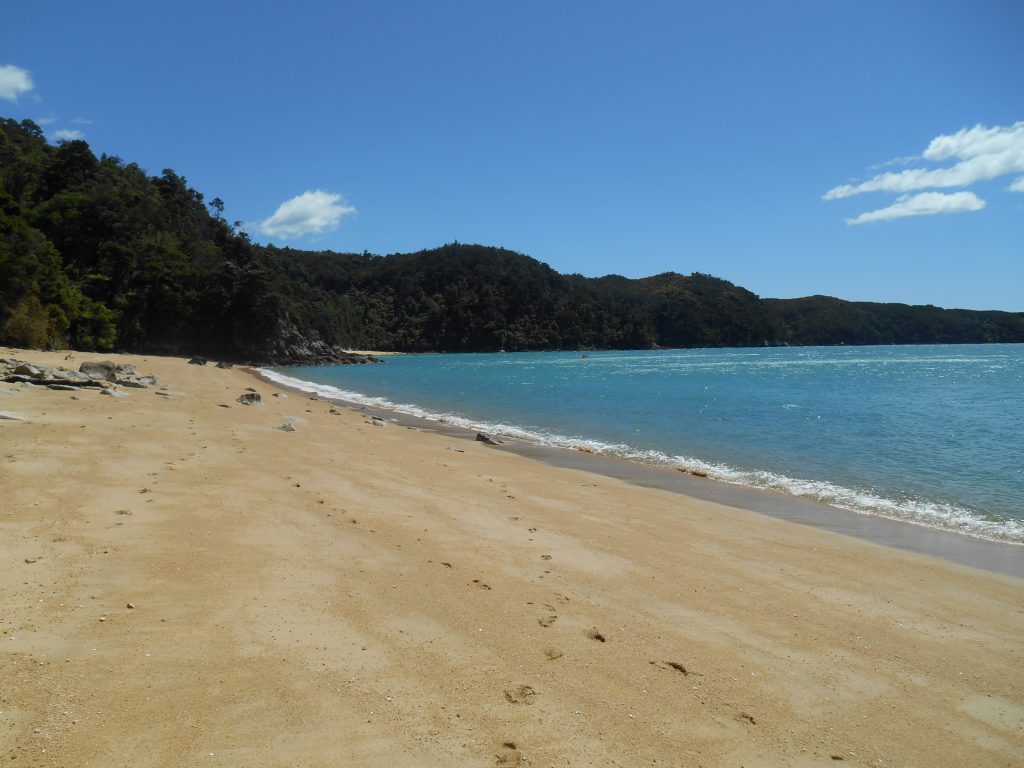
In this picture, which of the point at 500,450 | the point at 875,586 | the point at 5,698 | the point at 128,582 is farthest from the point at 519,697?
the point at 500,450

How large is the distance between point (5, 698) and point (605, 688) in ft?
10.3

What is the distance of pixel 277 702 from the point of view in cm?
310

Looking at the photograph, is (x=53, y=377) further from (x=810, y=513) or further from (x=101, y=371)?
(x=810, y=513)

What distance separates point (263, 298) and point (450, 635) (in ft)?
278

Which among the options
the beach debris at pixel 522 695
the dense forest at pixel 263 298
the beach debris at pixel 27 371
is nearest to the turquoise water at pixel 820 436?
the beach debris at pixel 522 695

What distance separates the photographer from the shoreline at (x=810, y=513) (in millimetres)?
7809

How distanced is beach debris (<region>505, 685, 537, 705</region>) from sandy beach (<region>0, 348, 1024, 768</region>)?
2cm

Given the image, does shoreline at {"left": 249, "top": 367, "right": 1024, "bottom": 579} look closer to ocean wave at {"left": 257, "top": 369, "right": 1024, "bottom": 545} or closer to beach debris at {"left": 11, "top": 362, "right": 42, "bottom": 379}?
ocean wave at {"left": 257, "top": 369, "right": 1024, "bottom": 545}

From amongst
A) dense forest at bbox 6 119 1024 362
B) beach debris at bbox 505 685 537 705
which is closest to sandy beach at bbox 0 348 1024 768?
beach debris at bbox 505 685 537 705

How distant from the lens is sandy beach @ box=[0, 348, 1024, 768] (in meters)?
2.97

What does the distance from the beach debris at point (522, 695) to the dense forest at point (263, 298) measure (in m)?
36.4

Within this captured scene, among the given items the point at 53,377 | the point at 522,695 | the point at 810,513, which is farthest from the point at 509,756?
the point at 53,377

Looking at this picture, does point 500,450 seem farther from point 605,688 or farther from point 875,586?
point 605,688

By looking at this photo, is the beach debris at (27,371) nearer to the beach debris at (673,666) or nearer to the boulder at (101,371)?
the boulder at (101,371)
